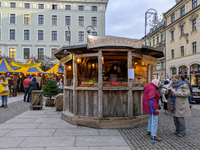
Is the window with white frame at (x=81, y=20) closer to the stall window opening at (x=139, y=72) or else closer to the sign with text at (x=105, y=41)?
the stall window opening at (x=139, y=72)

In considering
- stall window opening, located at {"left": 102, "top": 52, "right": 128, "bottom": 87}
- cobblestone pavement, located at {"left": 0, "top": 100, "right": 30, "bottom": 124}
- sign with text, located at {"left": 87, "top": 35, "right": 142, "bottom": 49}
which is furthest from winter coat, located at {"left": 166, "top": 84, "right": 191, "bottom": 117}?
cobblestone pavement, located at {"left": 0, "top": 100, "right": 30, "bottom": 124}

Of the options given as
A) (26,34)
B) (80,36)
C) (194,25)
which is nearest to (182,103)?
(194,25)

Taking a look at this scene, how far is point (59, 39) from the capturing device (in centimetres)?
3741

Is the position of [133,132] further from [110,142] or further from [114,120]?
[110,142]

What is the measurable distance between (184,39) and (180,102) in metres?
29.0

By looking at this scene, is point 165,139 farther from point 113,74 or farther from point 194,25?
point 194,25

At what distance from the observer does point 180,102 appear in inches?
199

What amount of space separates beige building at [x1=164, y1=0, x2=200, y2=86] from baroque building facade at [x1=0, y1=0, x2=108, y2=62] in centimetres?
1467

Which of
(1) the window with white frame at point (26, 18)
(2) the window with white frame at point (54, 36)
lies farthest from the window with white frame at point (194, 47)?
(1) the window with white frame at point (26, 18)

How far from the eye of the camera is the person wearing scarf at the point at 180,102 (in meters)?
4.95

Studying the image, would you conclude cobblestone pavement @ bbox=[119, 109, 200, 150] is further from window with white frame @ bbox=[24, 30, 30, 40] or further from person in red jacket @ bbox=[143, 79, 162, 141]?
Result: window with white frame @ bbox=[24, 30, 30, 40]

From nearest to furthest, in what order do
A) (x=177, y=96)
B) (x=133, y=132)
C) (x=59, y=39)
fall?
(x=177, y=96) → (x=133, y=132) → (x=59, y=39)

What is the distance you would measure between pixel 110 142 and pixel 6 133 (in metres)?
3.31

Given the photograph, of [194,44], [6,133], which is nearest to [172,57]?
[194,44]
